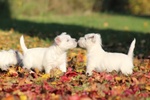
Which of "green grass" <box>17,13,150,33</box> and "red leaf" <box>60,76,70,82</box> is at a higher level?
"green grass" <box>17,13,150,33</box>

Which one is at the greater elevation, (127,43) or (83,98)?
(127,43)

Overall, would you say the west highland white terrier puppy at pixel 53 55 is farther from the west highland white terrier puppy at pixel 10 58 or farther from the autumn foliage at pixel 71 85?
the west highland white terrier puppy at pixel 10 58

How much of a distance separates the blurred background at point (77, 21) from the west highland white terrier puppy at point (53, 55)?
2854mm

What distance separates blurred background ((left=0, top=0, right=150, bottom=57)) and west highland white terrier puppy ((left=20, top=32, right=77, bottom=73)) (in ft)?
9.36

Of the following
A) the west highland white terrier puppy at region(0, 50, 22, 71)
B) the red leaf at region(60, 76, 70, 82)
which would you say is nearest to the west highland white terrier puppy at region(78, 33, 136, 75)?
the red leaf at region(60, 76, 70, 82)

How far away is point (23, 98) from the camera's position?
17.1ft

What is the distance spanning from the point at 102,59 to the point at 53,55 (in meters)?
0.77

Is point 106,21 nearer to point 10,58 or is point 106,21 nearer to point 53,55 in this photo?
point 10,58

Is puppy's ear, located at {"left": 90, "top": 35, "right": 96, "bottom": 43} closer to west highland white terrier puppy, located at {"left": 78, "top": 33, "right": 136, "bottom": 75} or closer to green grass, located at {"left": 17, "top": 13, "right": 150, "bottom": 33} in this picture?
west highland white terrier puppy, located at {"left": 78, "top": 33, "right": 136, "bottom": 75}

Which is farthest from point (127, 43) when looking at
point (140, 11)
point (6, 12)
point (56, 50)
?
point (140, 11)

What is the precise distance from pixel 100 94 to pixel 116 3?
2605 centimetres

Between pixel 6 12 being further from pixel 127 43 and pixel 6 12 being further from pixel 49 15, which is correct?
pixel 127 43

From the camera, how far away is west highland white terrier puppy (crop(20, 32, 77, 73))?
6859 millimetres

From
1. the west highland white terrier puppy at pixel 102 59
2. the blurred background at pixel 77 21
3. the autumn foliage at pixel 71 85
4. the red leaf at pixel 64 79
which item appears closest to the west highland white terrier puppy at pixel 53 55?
the autumn foliage at pixel 71 85
